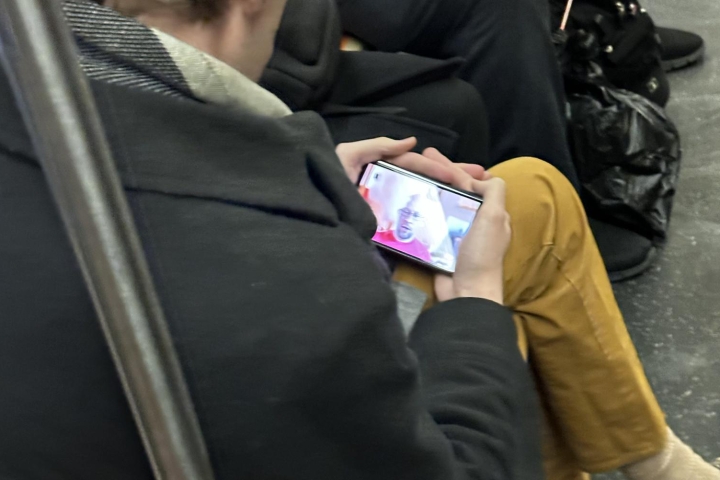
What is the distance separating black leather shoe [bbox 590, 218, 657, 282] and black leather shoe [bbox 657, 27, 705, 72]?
0.65 m

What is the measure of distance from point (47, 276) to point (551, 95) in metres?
0.92

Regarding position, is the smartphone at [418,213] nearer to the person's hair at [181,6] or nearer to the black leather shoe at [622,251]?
the person's hair at [181,6]

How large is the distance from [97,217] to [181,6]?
0.24 m

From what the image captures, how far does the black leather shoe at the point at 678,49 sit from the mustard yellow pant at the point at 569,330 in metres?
1.12

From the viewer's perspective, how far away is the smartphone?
27.9 inches

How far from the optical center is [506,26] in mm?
1103

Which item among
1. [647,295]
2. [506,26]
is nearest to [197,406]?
[506,26]

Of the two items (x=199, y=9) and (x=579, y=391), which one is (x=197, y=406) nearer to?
(x=199, y=9)

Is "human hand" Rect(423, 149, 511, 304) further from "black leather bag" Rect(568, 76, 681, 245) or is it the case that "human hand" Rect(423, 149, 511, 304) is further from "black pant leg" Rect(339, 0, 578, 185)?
"black leather bag" Rect(568, 76, 681, 245)

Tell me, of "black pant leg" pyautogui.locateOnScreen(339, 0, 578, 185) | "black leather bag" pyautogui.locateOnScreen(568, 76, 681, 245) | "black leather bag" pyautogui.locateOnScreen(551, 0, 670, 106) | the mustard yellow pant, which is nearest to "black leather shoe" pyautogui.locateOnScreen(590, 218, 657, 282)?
"black leather bag" pyautogui.locateOnScreen(568, 76, 681, 245)

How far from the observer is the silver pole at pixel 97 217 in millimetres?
216

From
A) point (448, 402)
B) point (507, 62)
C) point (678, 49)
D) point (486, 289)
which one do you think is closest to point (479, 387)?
point (448, 402)

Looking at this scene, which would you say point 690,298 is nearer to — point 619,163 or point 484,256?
point 619,163

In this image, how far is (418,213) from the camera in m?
0.73
